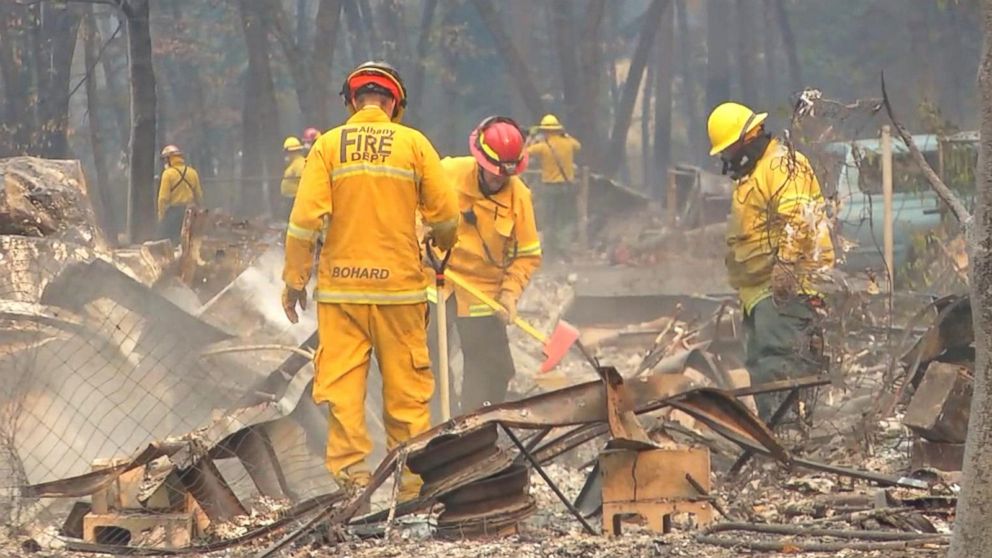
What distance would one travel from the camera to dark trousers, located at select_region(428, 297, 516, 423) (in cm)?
920

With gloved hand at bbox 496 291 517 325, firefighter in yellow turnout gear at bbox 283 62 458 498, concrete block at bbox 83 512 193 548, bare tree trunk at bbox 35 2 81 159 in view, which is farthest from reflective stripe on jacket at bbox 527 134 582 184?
concrete block at bbox 83 512 193 548

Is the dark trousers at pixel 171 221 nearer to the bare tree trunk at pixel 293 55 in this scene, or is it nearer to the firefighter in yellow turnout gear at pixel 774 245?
the bare tree trunk at pixel 293 55

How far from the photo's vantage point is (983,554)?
4.48m

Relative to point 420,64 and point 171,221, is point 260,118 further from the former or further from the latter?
point 420,64

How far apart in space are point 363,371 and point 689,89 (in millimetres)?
41090

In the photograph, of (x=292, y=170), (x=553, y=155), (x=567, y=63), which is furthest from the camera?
(x=567, y=63)

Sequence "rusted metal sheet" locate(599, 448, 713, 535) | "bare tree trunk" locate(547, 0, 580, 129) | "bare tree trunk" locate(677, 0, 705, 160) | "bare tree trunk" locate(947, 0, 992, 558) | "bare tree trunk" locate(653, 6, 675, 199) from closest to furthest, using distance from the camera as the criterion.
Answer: "bare tree trunk" locate(947, 0, 992, 558) < "rusted metal sheet" locate(599, 448, 713, 535) < "bare tree trunk" locate(547, 0, 580, 129) < "bare tree trunk" locate(653, 6, 675, 199) < "bare tree trunk" locate(677, 0, 705, 160)

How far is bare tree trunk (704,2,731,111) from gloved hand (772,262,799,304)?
28.8 metres

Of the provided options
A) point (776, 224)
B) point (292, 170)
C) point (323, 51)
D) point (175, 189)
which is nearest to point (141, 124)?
point (175, 189)

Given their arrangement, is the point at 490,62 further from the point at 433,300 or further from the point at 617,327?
the point at 433,300

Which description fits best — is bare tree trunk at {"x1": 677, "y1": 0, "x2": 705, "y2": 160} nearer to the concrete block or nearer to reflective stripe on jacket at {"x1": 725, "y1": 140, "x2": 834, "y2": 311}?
reflective stripe on jacket at {"x1": 725, "y1": 140, "x2": 834, "y2": 311}

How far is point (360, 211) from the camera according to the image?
692cm

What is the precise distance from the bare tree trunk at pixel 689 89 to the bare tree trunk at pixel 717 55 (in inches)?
193

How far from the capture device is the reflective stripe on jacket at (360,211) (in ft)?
22.6
